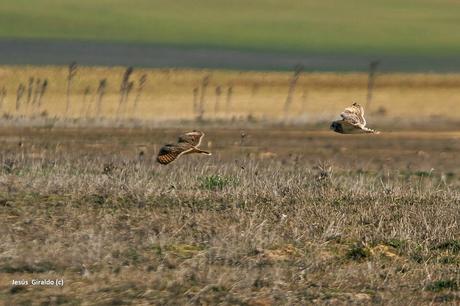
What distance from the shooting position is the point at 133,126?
48.2 metres

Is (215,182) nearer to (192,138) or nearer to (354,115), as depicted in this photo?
(192,138)

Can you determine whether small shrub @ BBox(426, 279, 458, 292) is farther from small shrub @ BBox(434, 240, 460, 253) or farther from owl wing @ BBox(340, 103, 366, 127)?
owl wing @ BBox(340, 103, 366, 127)

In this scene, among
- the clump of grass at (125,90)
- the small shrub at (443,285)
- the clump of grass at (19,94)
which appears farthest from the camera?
the clump of grass at (125,90)

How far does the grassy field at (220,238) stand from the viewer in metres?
9.15

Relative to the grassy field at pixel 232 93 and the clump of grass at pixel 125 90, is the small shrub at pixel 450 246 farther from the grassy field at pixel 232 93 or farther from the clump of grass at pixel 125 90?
the clump of grass at pixel 125 90

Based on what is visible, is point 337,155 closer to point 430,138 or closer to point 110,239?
point 430,138

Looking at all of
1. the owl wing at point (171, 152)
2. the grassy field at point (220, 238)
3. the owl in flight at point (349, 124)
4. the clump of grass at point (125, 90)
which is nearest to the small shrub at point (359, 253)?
the grassy field at point (220, 238)

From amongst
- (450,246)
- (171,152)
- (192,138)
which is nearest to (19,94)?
(171,152)

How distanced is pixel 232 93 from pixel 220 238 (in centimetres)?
8757

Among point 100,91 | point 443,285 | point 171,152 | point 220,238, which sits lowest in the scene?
point 443,285

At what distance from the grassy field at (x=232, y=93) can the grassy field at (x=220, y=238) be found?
62.5 meters

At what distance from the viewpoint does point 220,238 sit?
10.8m

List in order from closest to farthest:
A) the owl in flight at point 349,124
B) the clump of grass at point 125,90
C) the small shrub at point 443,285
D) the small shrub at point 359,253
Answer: the small shrub at point 443,285 < the small shrub at point 359,253 < the owl in flight at point 349,124 < the clump of grass at point 125,90

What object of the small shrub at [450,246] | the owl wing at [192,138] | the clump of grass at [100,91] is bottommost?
the small shrub at [450,246]
